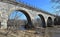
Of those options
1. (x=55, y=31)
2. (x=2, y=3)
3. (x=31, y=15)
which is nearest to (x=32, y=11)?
(x=31, y=15)

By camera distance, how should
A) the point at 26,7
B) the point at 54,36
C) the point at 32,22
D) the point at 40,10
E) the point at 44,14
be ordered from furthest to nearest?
1. the point at 44,14
2. the point at 40,10
3. the point at 32,22
4. the point at 26,7
5. the point at 54,36

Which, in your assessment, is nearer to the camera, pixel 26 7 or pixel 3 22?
pixel 3 22

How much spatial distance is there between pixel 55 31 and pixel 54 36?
18 centimetres

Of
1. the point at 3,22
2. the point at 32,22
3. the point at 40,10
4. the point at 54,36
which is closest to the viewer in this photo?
the point at 54,36

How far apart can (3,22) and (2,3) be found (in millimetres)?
2591

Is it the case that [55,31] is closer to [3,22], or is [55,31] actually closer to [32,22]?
[3,22]

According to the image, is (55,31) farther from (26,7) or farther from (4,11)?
(26,7)

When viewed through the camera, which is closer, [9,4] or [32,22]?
[9,4]

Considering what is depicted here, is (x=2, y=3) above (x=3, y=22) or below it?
above

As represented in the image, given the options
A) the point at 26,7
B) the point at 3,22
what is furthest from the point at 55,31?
the point at 26,7

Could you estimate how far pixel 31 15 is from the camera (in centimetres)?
3225

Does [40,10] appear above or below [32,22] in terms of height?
above

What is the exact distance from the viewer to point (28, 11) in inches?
1209

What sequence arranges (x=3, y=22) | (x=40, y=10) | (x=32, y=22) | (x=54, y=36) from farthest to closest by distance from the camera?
(x=40, y=10), (x=32, y=22), (x=3, y=22), (x=54, y=36)
